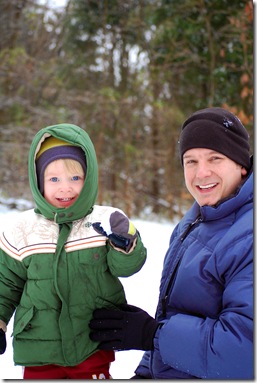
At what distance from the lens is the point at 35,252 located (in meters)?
1.79

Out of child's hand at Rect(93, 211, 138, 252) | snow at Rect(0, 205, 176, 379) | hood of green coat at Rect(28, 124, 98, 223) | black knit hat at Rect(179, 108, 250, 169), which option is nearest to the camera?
black knit hat at Rect(179, 108, 250, 169)

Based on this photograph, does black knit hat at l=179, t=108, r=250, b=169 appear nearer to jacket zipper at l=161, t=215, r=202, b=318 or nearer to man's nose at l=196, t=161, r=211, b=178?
man's nose at l=196, t=161, r=211, b=178

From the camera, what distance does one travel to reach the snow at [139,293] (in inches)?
91.7

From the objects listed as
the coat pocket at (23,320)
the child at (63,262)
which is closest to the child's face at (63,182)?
the child at (63,262)

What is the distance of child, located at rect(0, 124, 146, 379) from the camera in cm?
173

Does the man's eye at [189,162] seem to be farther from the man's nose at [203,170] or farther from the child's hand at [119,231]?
the child's hand at [119,231]

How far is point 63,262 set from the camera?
1769 millimetres

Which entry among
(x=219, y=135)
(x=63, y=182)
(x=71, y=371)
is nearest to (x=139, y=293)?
(x=71, y=371)

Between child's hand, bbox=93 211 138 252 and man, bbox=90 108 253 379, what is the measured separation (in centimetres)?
16

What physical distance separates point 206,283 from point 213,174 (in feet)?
1.17

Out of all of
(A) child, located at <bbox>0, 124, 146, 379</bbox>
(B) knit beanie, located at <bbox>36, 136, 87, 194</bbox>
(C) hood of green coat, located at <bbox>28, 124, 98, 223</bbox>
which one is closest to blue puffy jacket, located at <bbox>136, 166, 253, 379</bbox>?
(A) child, located at <bbox>0, 124, 146, 379</bbox>

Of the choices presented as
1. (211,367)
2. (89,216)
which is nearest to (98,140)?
(89,216)

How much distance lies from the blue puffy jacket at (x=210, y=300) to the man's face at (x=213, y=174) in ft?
0.20

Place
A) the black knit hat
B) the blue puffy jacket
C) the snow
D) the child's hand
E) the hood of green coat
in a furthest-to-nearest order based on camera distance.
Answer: the snow
the hood of green coat
the child's hand
the black knit hat
the blue puffy jacket
